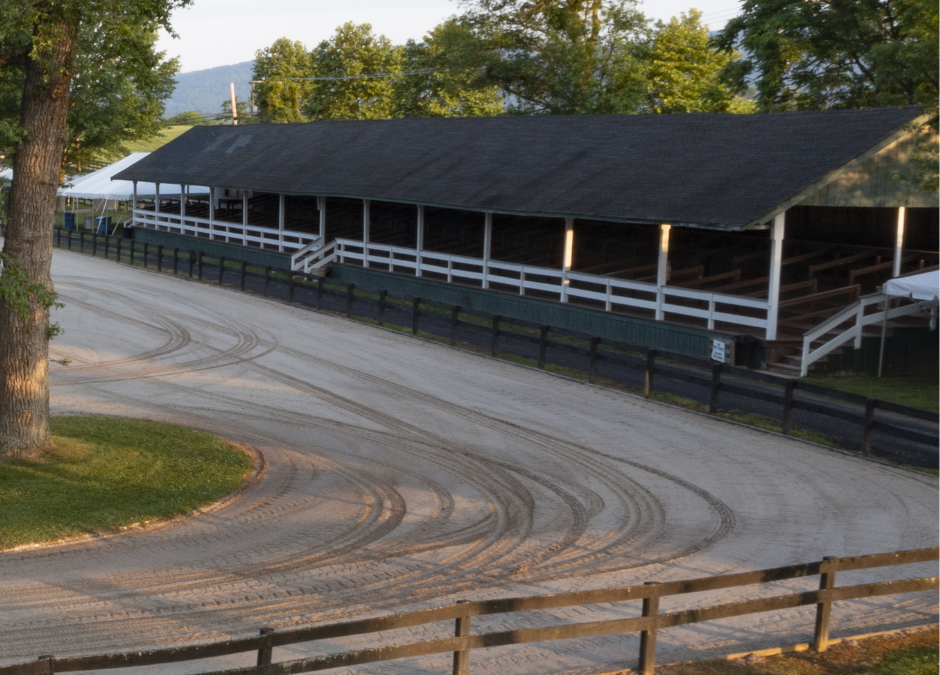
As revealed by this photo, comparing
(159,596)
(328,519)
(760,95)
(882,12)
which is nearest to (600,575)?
(328,519)

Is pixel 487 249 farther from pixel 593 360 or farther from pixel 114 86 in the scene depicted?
pixel 114 86

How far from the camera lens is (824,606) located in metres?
7.68

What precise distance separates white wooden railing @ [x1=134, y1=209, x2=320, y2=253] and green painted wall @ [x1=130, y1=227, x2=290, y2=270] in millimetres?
399

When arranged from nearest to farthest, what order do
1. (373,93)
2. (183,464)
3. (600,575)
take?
(600,575), (183,464), (373,93)

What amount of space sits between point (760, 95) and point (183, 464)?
32.2 metres

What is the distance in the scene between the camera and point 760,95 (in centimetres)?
3900

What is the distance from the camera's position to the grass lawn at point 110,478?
10586 mm

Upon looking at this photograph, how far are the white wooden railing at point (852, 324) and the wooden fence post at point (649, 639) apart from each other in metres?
14.3

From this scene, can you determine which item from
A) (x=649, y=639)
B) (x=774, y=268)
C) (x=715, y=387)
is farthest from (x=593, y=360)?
(x=649, y=639)

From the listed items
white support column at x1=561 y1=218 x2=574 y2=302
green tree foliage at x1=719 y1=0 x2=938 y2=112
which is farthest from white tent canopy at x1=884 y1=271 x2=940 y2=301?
green tree foliage at x1=719 y1=0 x2=938 y2=112

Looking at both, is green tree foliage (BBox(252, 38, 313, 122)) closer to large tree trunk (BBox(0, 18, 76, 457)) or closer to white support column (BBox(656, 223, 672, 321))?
white support column (BBox(656, 223, 672, 321))

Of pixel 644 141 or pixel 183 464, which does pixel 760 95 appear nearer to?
pixel 644 141

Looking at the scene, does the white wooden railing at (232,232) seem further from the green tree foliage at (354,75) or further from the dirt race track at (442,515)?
the green tree foliage at (354,75)

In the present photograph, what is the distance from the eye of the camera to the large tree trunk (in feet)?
40.4
